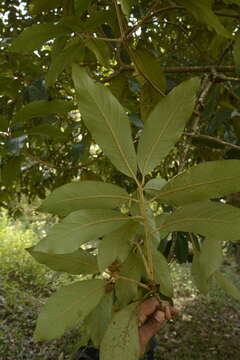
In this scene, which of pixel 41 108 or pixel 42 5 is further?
pixel 42 5

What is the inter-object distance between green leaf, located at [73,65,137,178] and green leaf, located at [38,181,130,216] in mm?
29

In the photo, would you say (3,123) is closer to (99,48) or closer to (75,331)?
(99,48)

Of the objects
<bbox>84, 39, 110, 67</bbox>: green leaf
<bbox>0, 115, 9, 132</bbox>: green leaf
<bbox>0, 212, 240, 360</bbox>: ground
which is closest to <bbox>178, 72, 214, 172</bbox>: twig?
<bbox>84, 39, 110, 67</bbox>: green leaf

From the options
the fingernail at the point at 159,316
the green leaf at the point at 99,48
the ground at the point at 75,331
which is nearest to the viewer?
the fingernail at the point at 159,316

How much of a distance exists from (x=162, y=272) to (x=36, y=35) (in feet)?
1.34

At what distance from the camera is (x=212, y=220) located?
1.42 feet

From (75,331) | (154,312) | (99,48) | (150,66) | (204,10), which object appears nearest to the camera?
(154,312)

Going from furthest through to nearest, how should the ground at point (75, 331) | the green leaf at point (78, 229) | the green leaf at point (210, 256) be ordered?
the ground at point (75, 331), the green leaf at point (210, 256), the green leaf at point (78, 229)

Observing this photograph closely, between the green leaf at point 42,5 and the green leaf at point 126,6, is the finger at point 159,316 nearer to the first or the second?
the green leaf at point 126,6

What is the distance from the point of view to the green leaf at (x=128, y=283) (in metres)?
0.55

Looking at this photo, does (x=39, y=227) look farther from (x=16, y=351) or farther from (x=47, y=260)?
(x=47, y=260)

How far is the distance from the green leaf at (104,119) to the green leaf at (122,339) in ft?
0.63

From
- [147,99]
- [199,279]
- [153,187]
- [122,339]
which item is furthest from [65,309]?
[147,99]

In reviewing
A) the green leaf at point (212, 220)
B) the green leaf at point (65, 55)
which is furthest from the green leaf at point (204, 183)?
the green leaf at point (65, 55)
